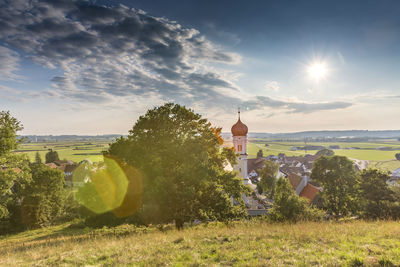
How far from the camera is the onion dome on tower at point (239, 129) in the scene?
1756 inches

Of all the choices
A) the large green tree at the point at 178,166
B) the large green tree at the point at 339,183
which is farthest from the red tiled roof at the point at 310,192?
the large green tree at the point at 178,166

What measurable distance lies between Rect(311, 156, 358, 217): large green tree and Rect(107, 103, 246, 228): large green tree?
61.9 ft

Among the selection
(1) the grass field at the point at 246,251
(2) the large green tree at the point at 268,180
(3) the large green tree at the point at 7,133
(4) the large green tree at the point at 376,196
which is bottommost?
(2) the large green tree at the point at 268,180

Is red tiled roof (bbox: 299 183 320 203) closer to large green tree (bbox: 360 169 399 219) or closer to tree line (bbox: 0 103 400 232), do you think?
large green tree (bbox: 360 169 399 219)

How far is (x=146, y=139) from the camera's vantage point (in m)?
17.2

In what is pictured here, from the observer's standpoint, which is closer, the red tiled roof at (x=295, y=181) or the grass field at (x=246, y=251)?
the grass field at (x=246, y=251)

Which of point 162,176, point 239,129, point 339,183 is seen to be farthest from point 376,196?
point 162,176

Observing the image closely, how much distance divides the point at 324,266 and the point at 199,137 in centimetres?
1268

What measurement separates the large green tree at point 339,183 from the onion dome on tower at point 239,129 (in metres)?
16.3

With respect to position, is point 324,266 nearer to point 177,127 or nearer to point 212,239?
point 212,239

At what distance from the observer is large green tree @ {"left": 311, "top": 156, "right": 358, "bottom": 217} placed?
28.6 m

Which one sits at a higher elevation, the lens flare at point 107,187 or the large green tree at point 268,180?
the lens flare at point 107,187

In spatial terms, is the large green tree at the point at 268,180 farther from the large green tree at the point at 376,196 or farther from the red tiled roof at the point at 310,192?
the large green tree at the point at 376,196

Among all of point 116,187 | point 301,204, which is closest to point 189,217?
point 116,187
